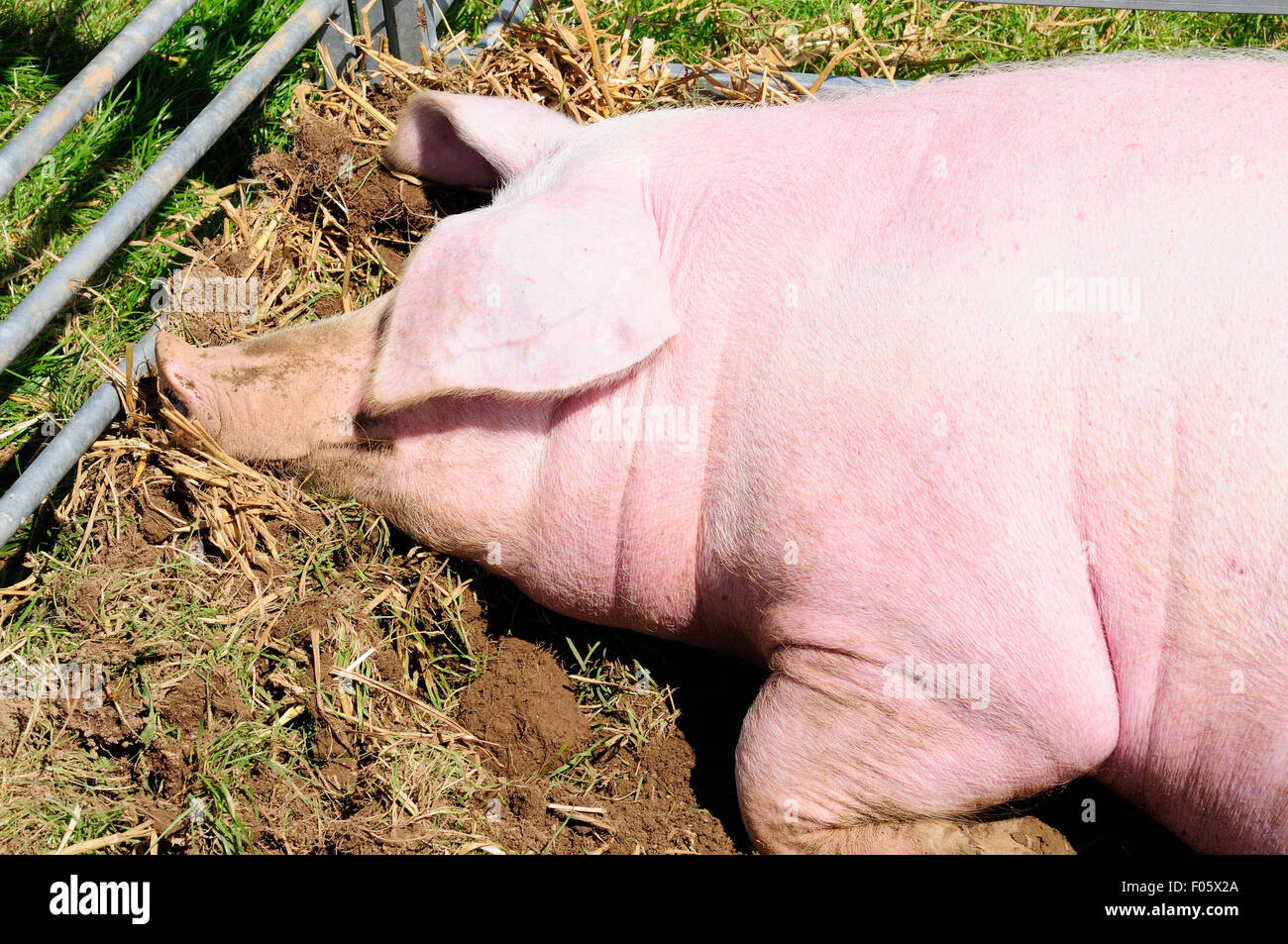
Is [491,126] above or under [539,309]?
above

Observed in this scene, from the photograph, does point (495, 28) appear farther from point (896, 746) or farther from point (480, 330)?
point (896, 746)

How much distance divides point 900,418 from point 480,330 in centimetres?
89

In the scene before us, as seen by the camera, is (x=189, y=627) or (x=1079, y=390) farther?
(x=189, y=627)

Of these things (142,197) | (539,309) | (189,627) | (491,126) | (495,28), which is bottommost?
(189,627)

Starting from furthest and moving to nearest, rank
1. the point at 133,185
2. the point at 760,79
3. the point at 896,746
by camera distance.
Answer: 1. the point at 760,79
2. the point at 133,185
3. the point at 896,746

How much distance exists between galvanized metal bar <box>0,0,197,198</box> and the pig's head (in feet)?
1.71

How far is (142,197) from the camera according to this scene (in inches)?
105

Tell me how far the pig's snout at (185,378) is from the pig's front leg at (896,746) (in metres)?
1.45

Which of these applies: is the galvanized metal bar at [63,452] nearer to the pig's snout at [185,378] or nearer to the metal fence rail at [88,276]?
the metal fence rail at [88,276]

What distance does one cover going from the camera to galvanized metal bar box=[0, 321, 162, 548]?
2.46 metres

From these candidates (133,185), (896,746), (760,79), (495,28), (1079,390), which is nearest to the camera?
(1079,390)

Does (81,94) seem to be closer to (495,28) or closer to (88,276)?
(88,276)

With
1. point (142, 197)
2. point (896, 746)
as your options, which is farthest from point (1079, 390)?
point (142, 197)

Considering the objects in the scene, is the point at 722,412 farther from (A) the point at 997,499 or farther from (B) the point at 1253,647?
(B) the point at 1253,647
